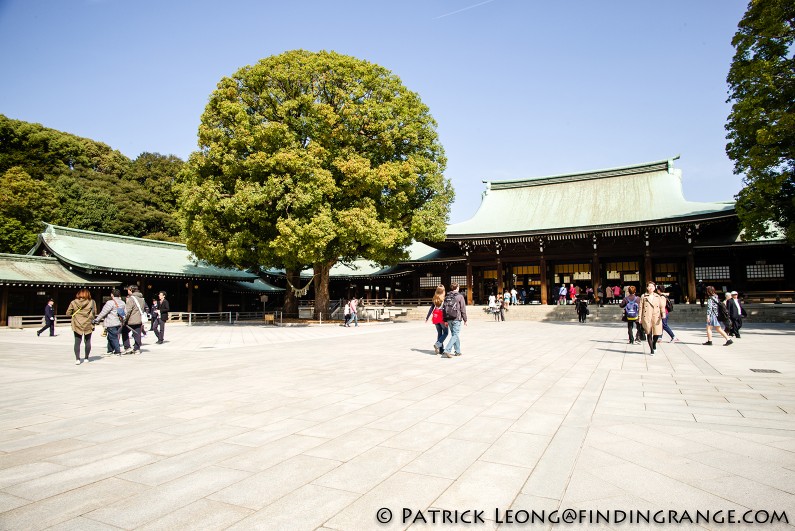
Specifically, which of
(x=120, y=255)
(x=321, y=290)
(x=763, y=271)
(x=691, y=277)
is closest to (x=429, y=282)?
(x=321, y=290)

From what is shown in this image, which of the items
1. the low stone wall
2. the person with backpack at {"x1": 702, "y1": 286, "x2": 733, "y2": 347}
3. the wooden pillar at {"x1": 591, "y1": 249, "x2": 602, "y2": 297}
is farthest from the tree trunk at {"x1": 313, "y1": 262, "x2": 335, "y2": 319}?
the person with backpack at {"x1": 702, "y1": 286, "x2": 733, "y2": 347}

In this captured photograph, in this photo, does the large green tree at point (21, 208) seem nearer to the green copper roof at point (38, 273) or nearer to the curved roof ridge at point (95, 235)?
the curved roof ridge at point (95, 235)

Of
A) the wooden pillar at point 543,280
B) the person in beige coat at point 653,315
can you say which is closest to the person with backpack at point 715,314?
the person in beige coat at point 653,315

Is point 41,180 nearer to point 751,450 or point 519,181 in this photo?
point 519,181

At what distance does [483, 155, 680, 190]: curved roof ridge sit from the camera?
1237 inches

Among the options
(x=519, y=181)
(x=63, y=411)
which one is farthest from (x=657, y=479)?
(x=519, y=181)

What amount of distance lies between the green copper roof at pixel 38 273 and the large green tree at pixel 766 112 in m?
32.5

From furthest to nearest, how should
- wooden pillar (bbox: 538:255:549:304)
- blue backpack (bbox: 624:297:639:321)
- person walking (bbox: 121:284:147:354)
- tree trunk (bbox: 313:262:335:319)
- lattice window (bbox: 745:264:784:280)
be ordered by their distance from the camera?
wooden pillar (bbox: 538:255:549:304) → tree trunk (bbox: 313:262:335:319) → lattice window (bbox: 745:264:784:280) → blue backpack (bbox: 624:297:639:321) → person walking (bbox: 121:284:147:354)

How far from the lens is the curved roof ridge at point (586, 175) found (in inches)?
1237

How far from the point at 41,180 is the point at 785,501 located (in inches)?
2295

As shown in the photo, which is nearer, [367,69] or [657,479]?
[657,479]

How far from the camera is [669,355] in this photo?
10.7 m

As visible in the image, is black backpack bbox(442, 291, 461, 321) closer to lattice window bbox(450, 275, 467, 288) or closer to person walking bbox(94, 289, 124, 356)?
person walking bbox(94, 289, 124, 356)

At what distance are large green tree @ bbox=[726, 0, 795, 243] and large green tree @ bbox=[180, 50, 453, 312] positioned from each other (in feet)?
47.4
